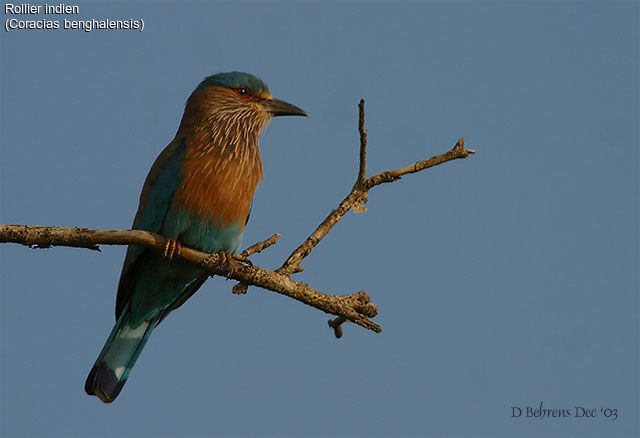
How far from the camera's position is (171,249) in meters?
4.20

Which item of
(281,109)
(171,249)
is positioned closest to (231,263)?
(171,249)

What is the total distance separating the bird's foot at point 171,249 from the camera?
4160mm

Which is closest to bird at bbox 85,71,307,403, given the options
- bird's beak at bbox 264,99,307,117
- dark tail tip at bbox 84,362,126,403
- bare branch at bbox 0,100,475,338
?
dark tail tip at bbox 84,362,126,403

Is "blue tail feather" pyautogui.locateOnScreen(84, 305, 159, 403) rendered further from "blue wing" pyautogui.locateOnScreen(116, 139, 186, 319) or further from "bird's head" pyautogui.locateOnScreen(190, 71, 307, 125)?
"bird's head" pyautogui.locateOnScreen(190, 71, 307, 125)

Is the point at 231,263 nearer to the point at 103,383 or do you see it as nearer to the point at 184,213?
the point at 184,213

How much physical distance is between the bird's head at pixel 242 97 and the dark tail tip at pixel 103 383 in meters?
2.00

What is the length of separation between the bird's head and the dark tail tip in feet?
6.56

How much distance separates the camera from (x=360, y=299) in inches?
154

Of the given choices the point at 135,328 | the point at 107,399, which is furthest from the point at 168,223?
the point at 107,399

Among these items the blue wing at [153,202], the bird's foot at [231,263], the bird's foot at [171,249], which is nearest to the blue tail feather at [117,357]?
the blue wing at [153,202]

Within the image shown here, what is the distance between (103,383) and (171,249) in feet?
3.88

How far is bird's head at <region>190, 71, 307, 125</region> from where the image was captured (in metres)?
5.16

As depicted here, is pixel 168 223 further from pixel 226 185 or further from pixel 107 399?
pixel 107 399

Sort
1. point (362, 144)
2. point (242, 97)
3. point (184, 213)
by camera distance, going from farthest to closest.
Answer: point (242, 97) → point (184, 213) → point (362, 144)
